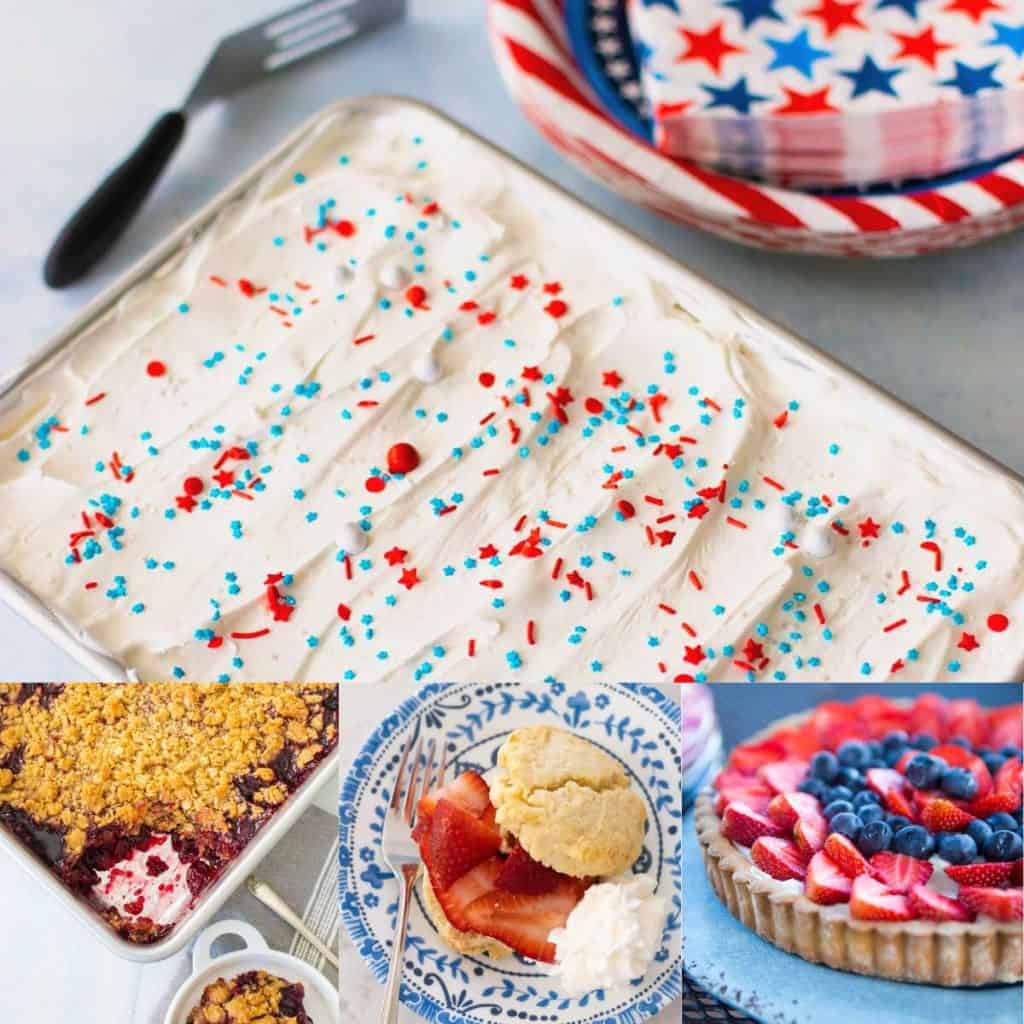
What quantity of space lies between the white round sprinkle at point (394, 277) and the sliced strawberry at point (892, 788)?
2.30 feet

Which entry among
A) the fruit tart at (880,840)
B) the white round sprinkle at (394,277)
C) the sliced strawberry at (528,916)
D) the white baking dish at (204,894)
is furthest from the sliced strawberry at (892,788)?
the white round sprinkle at (394,277)

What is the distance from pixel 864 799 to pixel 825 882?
69 millimetres

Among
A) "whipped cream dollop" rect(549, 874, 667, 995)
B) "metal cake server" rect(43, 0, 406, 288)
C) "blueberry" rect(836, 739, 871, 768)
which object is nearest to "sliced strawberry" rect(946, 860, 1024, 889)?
"blueberry" rect(836, 739, 871, 768)

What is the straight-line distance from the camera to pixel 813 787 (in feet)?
3.26

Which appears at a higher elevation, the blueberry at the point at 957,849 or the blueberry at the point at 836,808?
the blueberry at the point at 836,808

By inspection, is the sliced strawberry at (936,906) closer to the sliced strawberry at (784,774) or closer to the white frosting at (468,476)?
the sliced strawberry at (784,774)

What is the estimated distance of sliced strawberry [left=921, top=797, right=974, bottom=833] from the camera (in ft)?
3.10

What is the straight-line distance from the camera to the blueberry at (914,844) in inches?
37.7

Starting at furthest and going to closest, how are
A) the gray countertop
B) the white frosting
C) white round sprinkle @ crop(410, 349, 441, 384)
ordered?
the gray countertop, white round sprinkle @ crop(410, 349, 441, 384), the white frosting

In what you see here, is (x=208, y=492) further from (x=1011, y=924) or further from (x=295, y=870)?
(x=1011, y=924)

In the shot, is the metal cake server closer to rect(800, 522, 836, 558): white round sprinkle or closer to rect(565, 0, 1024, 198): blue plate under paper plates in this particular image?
rect(565, 0, 1024, 198): blue plate under paper plates

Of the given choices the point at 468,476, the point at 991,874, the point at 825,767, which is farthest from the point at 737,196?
the point at 991,874

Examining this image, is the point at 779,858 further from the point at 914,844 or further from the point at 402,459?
the point at 402,459

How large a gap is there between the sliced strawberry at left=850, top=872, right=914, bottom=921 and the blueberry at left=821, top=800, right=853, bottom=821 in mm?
54
